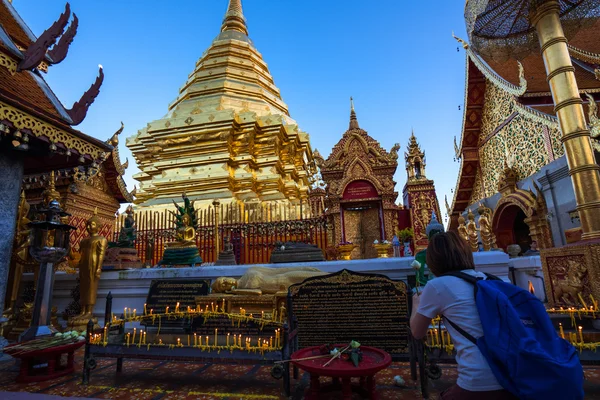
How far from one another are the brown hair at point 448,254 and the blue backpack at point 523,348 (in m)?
0.16

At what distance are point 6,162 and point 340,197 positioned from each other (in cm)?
669

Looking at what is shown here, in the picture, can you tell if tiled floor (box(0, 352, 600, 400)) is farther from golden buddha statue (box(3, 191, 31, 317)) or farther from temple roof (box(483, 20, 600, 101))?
temple roof (box(483, 20, 600, 101))

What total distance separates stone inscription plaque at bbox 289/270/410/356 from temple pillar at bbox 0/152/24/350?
3.79 meters

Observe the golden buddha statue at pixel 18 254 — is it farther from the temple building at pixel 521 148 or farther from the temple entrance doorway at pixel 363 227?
the temple building at pixel 521 148

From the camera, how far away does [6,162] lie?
4352 mm

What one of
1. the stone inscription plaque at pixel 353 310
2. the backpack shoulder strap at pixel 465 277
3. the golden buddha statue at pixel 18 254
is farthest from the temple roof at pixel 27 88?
the backpack shoulder strap at pixel 465 277

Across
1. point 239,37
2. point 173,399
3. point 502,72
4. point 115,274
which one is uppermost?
point 239,37

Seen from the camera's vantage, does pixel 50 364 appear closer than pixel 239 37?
Yes

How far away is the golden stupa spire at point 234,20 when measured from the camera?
19656 mm

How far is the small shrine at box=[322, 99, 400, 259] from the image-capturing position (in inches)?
347

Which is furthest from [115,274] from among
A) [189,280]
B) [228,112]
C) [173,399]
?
[228,112]

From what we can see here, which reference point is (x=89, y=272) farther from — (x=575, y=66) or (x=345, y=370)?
(x=575, y=66)

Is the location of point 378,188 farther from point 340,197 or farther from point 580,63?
point 580,63

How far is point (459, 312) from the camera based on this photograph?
1568mm
